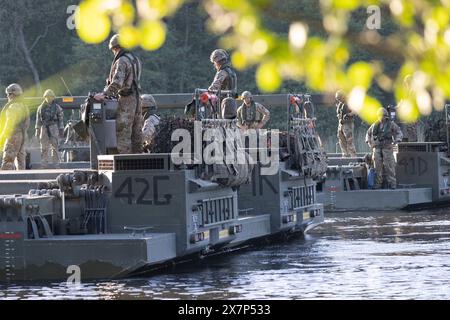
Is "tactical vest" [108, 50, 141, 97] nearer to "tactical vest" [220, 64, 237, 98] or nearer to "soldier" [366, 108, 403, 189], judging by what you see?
"tactical vest" [220, 64, 237, 98]

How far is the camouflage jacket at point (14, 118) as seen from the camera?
21.8m

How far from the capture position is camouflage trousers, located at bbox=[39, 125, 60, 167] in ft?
93.9

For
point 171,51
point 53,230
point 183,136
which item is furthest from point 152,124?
point 171,51

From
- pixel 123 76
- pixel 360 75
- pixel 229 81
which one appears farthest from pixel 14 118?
pixel 360 75

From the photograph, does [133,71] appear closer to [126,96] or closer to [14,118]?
[126,96]

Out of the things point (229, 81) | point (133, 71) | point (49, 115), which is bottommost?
point (133, 71)

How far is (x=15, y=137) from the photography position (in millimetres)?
22688

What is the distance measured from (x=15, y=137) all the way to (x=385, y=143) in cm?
692

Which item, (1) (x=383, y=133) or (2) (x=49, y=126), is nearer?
(1) (x=383, y=133)

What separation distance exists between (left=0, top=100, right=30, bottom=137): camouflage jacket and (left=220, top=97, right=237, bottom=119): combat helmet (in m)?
5.69

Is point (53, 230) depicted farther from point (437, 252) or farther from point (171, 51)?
point (171, 51)

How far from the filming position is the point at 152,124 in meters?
16.1

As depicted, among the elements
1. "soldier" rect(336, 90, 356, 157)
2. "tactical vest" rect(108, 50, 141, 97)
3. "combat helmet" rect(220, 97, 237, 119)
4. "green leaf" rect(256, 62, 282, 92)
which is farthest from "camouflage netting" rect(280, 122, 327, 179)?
"green leaf" rect(256, 62, 282, 92)

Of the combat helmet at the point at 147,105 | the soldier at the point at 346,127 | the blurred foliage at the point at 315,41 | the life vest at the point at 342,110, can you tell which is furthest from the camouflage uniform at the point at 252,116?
the blurred foliage at the point at 315,41
